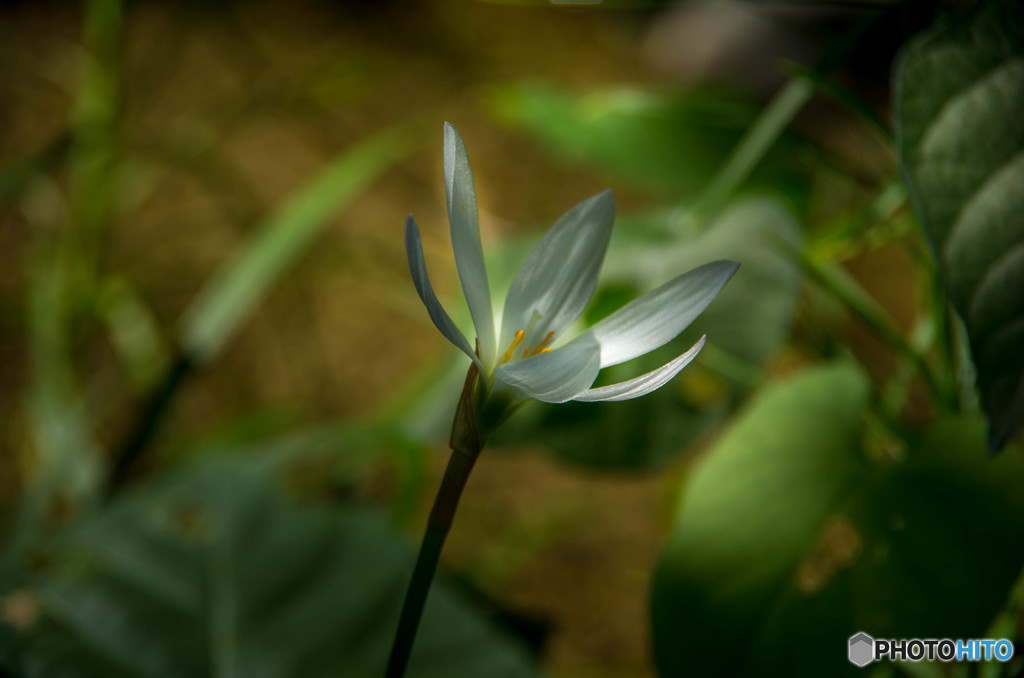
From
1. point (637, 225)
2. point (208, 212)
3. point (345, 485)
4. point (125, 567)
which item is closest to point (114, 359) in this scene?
point (208, 212)

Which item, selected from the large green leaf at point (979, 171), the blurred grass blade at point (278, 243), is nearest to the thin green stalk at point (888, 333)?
→ the large green leaf at point (979, 171)

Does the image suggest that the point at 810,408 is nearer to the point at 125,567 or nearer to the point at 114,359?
the point at 125,567

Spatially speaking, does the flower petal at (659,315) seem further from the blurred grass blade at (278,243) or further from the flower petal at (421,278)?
the blurred grass blade at (278,243)

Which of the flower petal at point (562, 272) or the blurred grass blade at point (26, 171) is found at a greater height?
the blurred grass blade at point (26, 171)

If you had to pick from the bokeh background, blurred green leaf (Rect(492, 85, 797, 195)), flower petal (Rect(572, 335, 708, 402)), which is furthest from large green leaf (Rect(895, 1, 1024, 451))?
blurred green leaf (Rect(492, 85, 797, 195))

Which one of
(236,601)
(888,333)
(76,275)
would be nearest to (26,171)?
(76,275)

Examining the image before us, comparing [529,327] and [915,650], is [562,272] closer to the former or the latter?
[529,327]

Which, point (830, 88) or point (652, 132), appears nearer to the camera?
point (830, 88)
